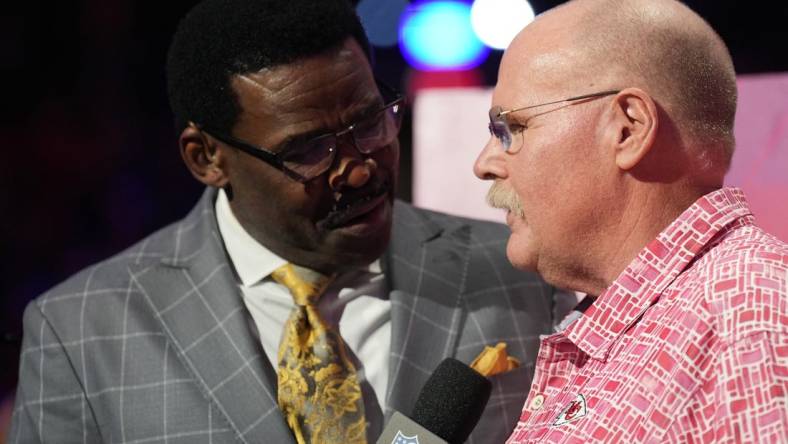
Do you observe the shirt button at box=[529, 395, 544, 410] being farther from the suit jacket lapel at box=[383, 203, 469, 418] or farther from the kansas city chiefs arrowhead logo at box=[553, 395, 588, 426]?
the suit jacket lapel at box=[383, 203, 469, 418]

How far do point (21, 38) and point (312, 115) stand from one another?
1983 mm

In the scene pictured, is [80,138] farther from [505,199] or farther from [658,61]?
[658,61]

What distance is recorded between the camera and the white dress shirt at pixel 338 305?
2.20 meters

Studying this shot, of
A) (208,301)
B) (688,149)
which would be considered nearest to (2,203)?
(208,301)

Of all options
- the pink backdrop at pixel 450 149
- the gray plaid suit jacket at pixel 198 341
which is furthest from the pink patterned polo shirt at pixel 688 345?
the pink backdrop at pixel 450 149

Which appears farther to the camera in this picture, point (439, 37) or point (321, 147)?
point (439, 37)

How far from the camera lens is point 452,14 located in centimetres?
403

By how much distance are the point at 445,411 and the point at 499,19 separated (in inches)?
99.3

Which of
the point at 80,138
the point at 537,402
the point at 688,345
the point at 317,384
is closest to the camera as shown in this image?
the point at 688,345

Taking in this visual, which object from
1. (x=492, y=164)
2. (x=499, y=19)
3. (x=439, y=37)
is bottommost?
(x=439, y=37)

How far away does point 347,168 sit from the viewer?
2139 millimetres

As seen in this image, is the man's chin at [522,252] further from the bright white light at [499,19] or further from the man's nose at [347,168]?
the bright white light at [499,19]

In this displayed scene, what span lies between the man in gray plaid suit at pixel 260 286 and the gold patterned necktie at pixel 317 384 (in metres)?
0.05

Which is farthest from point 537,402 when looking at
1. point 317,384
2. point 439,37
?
point 439,37
